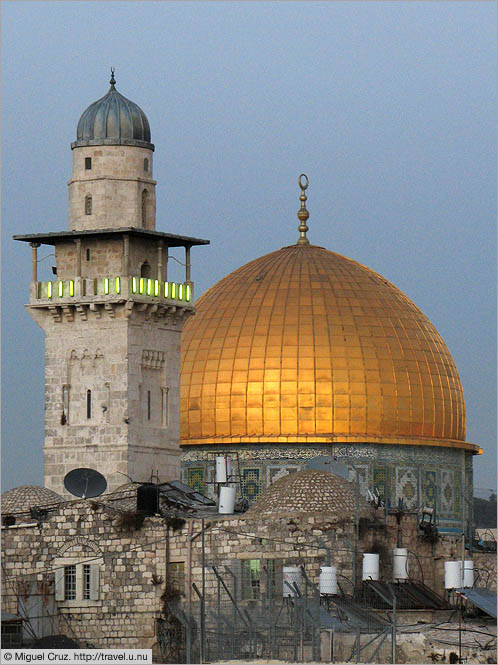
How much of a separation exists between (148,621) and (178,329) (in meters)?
10.7

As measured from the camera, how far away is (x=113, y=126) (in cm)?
6600

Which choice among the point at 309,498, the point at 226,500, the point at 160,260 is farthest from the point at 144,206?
the point at 309,498

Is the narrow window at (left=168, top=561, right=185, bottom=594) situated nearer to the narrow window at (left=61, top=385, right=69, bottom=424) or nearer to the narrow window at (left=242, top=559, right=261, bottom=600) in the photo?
the narrow window at (left=242, top=559, right=261, bottom=600)

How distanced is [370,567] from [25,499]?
28.7 ft

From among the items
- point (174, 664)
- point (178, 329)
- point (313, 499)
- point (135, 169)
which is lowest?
point (174, 664)

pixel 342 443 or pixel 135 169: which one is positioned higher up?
pixel 135 169

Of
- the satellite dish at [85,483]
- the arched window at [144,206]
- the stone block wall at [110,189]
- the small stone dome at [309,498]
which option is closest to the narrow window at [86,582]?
the small stone dome at [309,498]

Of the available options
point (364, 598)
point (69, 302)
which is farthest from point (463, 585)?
point (69, 302)

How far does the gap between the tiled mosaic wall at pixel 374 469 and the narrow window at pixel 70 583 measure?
15170 mm

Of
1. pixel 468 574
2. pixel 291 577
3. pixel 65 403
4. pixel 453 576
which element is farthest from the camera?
pixel 65 403

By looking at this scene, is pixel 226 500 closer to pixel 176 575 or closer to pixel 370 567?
pixel 176 575

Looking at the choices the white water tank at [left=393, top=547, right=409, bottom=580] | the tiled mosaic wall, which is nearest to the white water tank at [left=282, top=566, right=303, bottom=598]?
the white water tank at [left=393, top=547, right=409, bottom=580]

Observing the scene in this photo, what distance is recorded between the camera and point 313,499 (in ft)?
194

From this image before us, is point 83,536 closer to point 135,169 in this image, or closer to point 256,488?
point 135,169
